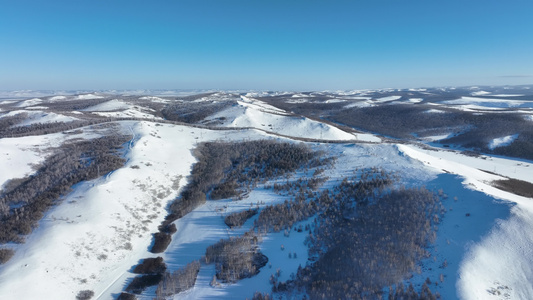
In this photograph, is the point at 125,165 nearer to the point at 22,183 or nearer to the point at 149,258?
the point at 22,183

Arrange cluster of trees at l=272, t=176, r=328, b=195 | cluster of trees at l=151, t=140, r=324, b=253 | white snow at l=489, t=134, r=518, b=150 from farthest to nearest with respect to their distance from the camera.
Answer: white snow at l=489, t=134, r=518, b=150
cluster of trees at l=272, t=176, r=328, b=195
cluster of trees at l=151, t=140, r=324, b=253

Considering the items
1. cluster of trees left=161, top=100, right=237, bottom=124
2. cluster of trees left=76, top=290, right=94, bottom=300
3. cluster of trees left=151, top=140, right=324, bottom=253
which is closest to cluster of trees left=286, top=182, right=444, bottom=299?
cluster of trees left=151, top=140, right=324, bottom=253

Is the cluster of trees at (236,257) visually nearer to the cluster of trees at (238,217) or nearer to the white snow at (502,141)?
the cluster of trees at (238,217)

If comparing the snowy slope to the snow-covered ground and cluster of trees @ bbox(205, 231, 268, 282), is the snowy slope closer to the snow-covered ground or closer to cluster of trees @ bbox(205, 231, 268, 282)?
the snow-covered ground

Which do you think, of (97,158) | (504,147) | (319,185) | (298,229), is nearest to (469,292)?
(298,229)

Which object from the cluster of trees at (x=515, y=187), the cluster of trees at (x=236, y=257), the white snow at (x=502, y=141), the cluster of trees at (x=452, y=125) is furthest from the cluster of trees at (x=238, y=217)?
the white snow at (x=502, y=141)

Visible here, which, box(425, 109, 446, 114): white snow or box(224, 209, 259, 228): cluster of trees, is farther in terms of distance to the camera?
box(425, 109, 446, 114): white snow

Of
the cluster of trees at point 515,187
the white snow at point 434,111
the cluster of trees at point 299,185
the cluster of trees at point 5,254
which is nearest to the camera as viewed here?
the cluster of trees at point 5,254
